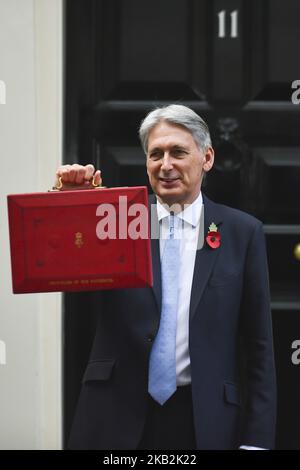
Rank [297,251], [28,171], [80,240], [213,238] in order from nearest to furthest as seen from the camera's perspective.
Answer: [80,240] → [213,238] → [28,171] → [297,251]

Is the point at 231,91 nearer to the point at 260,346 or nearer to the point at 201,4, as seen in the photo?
the point at 201,4

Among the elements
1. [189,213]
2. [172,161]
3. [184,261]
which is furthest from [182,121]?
[184,261]

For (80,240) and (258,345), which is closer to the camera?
(80,240)

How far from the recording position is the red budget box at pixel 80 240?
2451 mm

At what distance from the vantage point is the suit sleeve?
2594mm

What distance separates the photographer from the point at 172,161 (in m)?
2.54

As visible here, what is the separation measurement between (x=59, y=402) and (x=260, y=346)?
3.85 feet

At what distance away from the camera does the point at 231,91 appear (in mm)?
3508

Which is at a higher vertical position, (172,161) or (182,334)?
(172,161)

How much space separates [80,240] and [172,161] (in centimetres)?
36

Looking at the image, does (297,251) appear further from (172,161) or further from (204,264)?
(172,161)

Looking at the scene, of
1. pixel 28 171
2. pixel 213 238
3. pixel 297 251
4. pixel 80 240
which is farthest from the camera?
pixel 297 251

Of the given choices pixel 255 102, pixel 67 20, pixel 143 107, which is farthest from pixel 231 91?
pixel 67 20

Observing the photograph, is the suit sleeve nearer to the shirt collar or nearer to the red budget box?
the shirt collar
